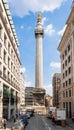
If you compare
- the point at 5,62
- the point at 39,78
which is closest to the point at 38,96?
the point at 39,78

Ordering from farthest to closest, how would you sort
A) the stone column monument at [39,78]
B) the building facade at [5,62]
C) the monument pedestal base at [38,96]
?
1. the stone column monument at [39,78]
2. the monument pedestal base at [38,96]
3. the building facade at [5,62]

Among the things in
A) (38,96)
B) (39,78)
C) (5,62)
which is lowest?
(38,96)

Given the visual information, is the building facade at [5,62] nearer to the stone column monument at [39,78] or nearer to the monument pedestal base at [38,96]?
the monument pedestal base at [38,96]

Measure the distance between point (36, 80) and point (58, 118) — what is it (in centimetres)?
5053

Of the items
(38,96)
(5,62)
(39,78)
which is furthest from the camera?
(39,78)

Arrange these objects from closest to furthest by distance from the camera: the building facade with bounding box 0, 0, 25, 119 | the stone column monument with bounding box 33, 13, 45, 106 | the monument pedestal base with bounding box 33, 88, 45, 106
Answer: the building facade with bounding box 0, 0, 25, 119
the monument pedestal base with bounding box 33, 88, 45, 106
the stone column monument with bounding box 33, 13, 45, 106

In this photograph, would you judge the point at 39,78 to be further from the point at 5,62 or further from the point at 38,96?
the point at 5,62

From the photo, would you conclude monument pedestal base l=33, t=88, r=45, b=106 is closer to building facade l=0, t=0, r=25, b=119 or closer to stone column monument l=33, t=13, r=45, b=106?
stone column monument l=33, t=13, r=45, b=106

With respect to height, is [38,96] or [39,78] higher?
[39,78]

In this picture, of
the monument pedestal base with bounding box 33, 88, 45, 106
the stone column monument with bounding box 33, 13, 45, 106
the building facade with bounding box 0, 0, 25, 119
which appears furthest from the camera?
the stone column monument with bounding box 33, 13, 45, 106

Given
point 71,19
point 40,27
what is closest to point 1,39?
point 71,19

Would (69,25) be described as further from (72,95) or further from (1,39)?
(1,39)

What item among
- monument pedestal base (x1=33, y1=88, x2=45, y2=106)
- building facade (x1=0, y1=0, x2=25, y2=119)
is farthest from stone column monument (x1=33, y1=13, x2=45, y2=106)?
building facade (x1=0, y1=0, x2=25, y2=119)

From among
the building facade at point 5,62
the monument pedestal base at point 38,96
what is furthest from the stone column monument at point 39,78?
the building facade at point 5,62
